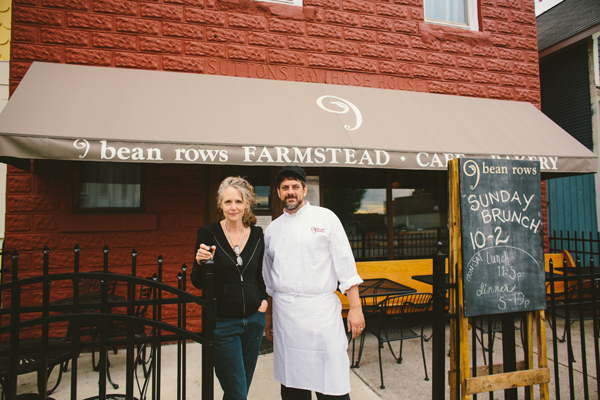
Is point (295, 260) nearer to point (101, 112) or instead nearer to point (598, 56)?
point (101, 112)

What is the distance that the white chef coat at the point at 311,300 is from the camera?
221 centimetres

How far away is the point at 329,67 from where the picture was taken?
5.17 meters

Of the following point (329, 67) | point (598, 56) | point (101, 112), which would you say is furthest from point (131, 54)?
point (598, 56)

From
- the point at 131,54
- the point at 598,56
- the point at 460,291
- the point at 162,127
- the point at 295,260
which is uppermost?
the point at 598,56

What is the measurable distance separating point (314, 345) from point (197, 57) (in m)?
4.30

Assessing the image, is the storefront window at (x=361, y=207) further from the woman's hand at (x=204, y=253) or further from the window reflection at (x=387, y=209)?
the woman's hand at (x=204, y=253)

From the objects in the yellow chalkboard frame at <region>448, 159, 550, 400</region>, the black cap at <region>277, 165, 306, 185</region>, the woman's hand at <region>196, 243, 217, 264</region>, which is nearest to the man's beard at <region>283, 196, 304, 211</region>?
the black cap at <region>277, 165, 306, 185</region>

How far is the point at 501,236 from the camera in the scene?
7.89 feet

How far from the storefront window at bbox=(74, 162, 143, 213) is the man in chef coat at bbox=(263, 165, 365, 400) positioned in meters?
3.06

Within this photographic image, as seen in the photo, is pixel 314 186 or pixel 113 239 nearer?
pixel 113 239

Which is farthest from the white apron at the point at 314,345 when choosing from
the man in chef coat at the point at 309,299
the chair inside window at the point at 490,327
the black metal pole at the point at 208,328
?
the chair inside window at the point at 490,327

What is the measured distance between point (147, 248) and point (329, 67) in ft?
12.9

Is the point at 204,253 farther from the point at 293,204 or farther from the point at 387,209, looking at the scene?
the point at 387,209

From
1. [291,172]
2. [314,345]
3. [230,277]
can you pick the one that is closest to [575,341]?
[314,345]
